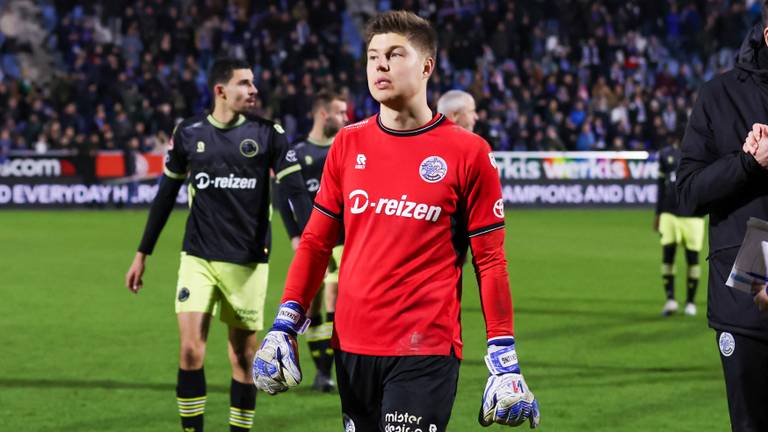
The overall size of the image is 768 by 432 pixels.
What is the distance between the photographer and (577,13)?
1426 inches

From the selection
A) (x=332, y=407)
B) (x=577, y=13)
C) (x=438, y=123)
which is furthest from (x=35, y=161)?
(x=438, y=123)

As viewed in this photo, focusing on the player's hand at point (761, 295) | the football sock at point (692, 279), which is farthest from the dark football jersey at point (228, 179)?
the football sock at point (692, 279)

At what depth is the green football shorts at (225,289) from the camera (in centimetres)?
685

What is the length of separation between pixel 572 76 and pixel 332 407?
2682 centimetres

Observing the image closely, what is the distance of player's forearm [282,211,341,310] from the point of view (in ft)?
13.4

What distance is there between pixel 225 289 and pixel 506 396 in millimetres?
3446

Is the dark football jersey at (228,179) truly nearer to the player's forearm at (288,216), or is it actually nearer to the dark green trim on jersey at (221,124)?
the dark green trim on jersey at (221,124)

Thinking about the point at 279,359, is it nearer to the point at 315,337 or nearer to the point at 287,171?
the point at 287,171

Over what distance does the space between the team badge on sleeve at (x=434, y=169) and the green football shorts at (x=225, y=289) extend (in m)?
3.02

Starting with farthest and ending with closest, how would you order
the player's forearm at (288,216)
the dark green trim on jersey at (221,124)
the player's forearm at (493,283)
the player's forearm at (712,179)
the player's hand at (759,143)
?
the player's forearm at (288,216) < the dark green trim on jersey at (221,124) < the player's forearm at (493,283) < the player's forearm at (712,179) < the player's hand at (759,143)

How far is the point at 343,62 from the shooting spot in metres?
32.9

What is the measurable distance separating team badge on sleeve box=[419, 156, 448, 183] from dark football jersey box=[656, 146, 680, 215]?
9.51 meters

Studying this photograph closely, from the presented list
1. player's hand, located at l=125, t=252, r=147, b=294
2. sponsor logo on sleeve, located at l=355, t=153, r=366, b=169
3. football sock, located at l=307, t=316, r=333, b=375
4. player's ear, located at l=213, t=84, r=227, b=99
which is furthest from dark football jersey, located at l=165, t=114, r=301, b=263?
sponsor logo on sleeve, located at l=355, t=153, r=366, b=169

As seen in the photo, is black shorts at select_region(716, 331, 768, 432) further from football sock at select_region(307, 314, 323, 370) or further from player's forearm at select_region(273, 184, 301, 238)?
football sock at select_region(307, 314, 323, 370)
